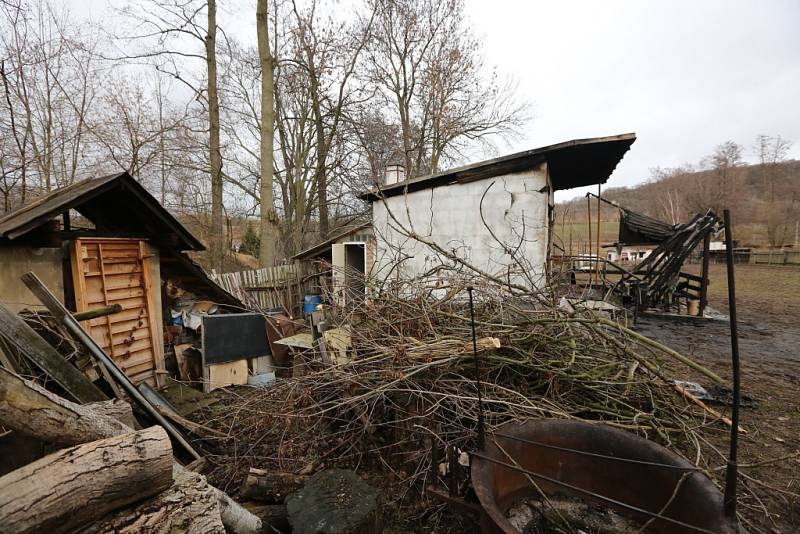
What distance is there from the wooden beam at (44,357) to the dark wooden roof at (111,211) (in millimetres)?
1491

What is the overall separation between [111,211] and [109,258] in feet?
3.29

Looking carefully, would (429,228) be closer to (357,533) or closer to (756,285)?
(357,533)

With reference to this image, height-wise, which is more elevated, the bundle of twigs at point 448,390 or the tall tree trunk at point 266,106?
the tall tree trunk at point 266,106

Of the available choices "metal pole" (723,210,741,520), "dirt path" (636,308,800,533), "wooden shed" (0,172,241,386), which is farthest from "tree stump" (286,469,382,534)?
"wooden shed" (0,172,241,386)

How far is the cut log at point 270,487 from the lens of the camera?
290 cm

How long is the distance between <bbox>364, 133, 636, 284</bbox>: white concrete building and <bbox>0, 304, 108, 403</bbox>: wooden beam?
153 inches

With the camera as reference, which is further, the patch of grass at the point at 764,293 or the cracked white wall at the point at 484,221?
the patch of grass at the point at 764,293

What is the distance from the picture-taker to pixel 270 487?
2.92m

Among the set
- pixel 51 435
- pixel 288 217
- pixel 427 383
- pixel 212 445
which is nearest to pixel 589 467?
pixel 427 383

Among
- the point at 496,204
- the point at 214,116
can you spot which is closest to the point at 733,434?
the point at 496,204

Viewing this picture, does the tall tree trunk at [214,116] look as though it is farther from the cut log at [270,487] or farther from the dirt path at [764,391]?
the dirt path at [764,391]

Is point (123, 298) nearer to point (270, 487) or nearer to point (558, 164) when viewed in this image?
point (270, 487)

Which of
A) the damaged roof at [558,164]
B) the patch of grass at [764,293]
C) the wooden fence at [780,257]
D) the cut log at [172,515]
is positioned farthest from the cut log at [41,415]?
the wooden fence at [780,257]

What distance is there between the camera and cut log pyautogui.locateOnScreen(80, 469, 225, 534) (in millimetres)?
1785
